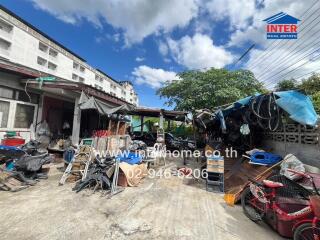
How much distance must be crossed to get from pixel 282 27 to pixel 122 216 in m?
9.31

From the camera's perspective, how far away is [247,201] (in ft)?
13.1

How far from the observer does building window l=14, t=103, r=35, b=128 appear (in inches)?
283

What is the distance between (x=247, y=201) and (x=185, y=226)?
63.7 inches

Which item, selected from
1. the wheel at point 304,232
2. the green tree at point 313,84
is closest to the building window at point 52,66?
the green tree at point 313,84

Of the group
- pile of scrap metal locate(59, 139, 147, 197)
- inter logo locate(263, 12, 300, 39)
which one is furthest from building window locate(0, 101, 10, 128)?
inter logo locate(263, 12, 300, 39)

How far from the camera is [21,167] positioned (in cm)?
495

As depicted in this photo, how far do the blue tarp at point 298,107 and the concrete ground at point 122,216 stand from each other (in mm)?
2406

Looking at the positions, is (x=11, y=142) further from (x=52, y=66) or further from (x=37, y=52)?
(x=52, y=66)

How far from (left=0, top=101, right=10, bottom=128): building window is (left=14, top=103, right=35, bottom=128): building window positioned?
0.33 metres

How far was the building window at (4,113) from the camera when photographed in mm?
6629

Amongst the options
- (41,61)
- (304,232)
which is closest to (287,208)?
(304,232)

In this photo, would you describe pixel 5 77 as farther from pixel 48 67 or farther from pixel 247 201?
pixel 48 67

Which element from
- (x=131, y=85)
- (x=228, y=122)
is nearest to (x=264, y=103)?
(x=228, y=122)

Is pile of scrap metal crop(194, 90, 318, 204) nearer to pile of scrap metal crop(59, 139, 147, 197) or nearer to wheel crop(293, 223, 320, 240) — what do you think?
wheel crop(293, 223, 320, 240)
